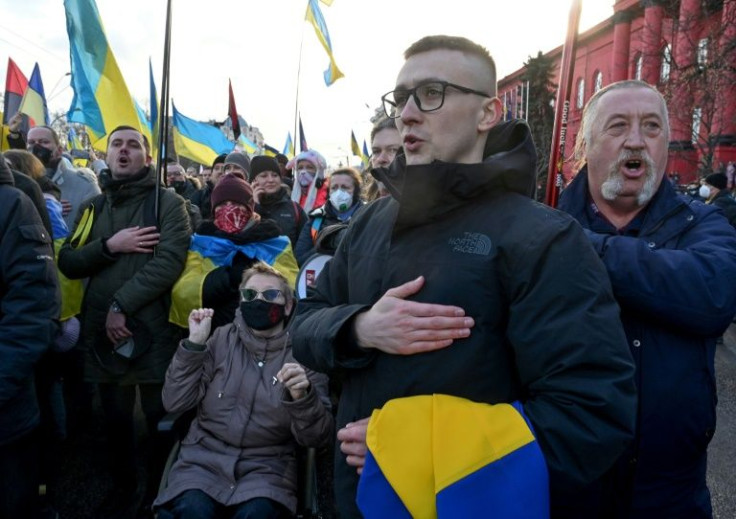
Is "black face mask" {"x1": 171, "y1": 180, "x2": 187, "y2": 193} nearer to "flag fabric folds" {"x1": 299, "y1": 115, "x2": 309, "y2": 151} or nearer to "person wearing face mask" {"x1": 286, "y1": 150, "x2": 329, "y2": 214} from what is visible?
"person wearing face mask" {"x1": 286, "y1": 150, "x2": 329, "y2": 214}

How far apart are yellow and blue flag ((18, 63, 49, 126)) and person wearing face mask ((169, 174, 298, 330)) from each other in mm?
6377

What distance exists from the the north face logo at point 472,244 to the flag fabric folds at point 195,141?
9279mm

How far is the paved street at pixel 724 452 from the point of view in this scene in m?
3.79

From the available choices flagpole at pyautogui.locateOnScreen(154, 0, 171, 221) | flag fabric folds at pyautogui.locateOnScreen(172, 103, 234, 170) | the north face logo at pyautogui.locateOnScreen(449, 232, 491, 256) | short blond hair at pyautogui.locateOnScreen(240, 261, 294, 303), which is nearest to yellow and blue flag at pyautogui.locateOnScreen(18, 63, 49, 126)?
flag fabric folds at pyautogui.locateOnScreen(172, 103, 234, 170)

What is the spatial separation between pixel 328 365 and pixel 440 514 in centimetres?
53

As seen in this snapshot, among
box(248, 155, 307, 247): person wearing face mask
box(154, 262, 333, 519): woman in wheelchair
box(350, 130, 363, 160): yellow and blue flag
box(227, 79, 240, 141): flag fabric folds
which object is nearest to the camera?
box(154, 262, 333, 519): woman in wheelchair

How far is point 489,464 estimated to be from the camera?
1279 mm

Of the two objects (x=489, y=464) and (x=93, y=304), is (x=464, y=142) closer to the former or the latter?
(x=489, y=464)

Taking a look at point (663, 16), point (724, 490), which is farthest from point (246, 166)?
point (663, 16)

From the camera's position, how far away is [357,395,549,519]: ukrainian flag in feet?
4.17

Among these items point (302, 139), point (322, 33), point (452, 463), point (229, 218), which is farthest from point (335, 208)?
point (302, 139)

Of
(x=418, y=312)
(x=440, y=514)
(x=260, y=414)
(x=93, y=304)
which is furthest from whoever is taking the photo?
(x=93, y=304)

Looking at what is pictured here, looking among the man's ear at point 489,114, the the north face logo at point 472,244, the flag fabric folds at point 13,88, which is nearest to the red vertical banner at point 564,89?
A: the man's ear at point 489,114

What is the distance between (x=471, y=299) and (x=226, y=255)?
2.77 m
